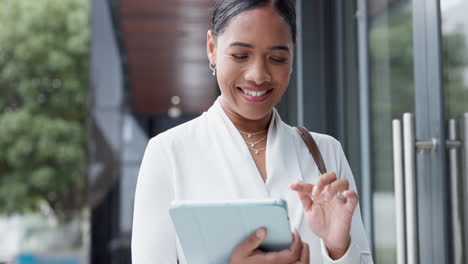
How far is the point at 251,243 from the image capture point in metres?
1.25

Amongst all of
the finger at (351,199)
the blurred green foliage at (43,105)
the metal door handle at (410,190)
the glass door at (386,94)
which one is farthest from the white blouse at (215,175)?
the blurred green foliage at (43,105)

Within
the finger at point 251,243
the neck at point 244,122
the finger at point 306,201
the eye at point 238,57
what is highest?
the eye at point 238,57

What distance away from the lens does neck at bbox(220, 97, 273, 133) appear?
4.99 ft

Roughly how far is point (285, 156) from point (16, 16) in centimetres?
1842

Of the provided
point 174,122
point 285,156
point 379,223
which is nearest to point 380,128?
point 379,223

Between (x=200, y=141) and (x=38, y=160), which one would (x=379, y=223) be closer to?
(x=200, y=141)

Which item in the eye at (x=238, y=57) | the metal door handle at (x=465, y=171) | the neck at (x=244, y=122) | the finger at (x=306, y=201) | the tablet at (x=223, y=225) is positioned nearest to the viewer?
the tablet at (x=223, y=225)

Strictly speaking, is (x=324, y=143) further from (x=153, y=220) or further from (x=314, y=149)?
(x=153, y=220)

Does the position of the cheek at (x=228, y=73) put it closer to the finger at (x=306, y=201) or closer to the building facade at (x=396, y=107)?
the finger at (x=306, y=201)

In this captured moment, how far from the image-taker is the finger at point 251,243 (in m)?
1.24

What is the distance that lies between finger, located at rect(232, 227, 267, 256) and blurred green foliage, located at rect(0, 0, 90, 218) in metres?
16.4

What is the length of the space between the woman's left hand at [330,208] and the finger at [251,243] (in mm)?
107

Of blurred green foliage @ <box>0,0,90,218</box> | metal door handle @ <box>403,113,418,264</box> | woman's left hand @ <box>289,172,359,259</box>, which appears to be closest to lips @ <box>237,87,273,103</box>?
woman's left hand @ <box>289,172,359,259</box>

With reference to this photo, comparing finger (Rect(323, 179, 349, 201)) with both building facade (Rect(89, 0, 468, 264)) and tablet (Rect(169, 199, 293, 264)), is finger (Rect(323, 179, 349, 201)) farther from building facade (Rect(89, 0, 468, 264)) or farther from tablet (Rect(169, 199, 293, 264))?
building facade (Rect(89, 0, 468, 264))
